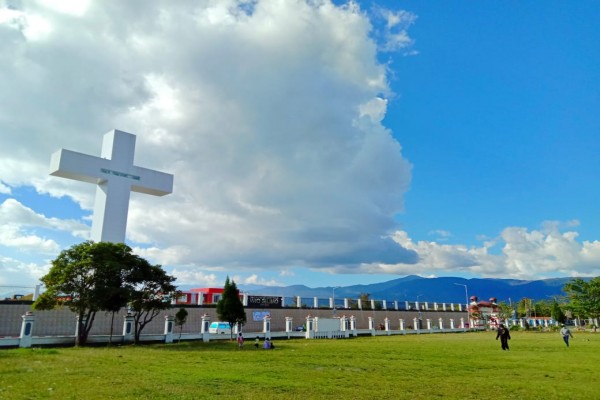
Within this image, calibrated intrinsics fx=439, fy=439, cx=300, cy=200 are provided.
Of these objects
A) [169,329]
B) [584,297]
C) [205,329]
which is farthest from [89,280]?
[584,297]

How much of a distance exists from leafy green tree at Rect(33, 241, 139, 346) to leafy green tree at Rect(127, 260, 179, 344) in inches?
46.6

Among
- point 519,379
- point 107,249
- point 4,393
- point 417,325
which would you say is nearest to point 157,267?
point 107,249

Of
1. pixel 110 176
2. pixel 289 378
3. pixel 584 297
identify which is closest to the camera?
pixel 289 378

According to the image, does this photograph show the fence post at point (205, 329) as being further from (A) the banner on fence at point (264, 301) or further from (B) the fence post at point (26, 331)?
(B) the fence post at point (26, 331)

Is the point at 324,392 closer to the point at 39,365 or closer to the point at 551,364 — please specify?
the point at 39,365

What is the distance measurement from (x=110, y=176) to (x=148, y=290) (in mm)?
9526

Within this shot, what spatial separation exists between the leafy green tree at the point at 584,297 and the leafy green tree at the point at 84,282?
198 ft

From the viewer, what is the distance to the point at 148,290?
31.0m

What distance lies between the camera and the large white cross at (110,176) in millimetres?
31969

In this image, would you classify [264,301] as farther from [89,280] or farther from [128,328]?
[89,280]

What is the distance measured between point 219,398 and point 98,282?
20.4 m

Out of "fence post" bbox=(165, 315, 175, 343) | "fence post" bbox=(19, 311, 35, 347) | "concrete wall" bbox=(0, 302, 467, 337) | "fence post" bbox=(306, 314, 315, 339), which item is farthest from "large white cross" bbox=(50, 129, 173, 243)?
"fence post" bbox=(306, 314, 315, 339)

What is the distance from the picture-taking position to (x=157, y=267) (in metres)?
31.7

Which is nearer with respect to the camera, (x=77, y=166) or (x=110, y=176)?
(x=77, y=166)
